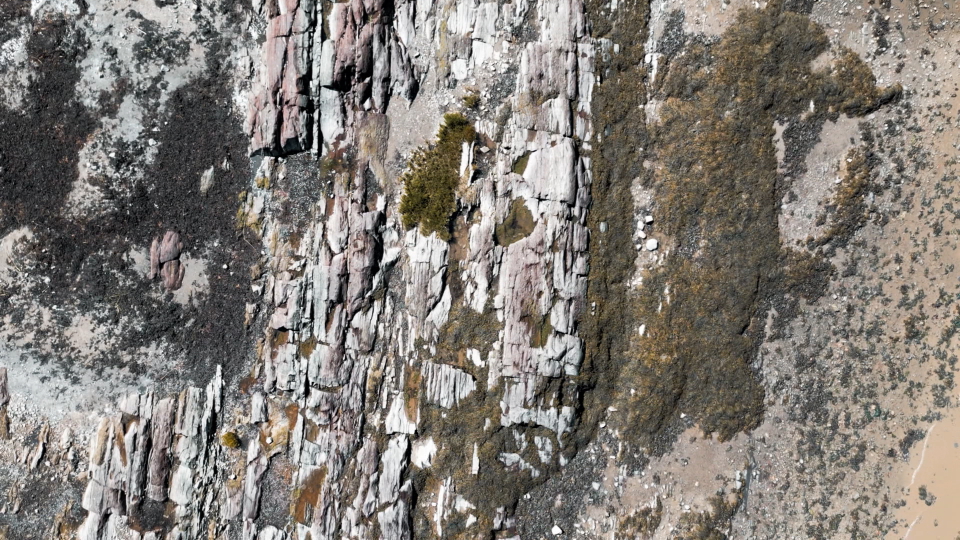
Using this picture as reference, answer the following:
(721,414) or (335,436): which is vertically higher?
(721,414)

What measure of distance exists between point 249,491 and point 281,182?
7.19 m

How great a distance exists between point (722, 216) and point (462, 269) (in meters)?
5.68

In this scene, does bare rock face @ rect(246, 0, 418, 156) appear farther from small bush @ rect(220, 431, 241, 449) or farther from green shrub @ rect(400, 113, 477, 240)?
small bush @ rect(220, 431, 241, 449)

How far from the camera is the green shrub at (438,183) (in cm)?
1184

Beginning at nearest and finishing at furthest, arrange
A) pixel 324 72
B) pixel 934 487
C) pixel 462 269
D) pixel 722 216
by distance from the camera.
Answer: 1. pixel 934 487
2. pixel 722 216
3. pixel 462 269
4. pixel 324 72

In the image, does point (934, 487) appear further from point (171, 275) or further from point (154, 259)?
point (154, 259)


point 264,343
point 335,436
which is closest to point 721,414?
point 335,436


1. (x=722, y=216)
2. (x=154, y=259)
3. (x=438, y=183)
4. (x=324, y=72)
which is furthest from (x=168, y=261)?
(x=722, y=216)

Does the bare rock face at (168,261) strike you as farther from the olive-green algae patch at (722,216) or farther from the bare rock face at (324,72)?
the olive-green algae patch at (722,216)

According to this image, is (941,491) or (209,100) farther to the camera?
(209,100)

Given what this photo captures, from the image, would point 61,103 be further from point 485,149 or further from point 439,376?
point 439,376

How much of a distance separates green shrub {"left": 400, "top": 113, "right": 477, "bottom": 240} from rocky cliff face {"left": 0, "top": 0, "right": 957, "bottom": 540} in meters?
0.13

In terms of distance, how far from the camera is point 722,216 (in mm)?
11438

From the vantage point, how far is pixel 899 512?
37.0 ft
